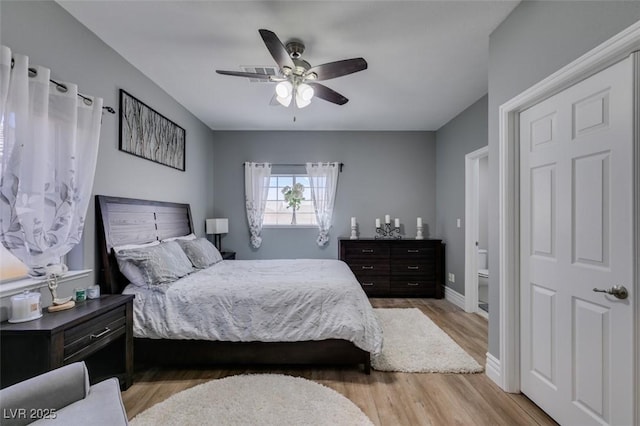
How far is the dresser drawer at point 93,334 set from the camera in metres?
1.64

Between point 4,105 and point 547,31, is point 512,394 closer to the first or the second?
point 547,31

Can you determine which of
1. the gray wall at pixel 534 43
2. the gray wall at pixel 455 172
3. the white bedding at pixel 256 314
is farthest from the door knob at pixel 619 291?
the gray wall at pixel 455 172

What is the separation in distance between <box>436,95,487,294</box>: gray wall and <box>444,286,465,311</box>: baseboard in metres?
0.06

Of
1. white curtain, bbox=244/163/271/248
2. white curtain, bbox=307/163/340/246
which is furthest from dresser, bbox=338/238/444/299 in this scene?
white curtain, bbox=244/163/271/248

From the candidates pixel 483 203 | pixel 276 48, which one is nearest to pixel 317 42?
pixel 276 48

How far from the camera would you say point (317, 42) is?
2.43 metres

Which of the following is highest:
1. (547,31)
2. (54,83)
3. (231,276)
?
(547,31)

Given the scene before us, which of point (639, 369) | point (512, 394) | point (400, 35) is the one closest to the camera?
point (639, 369)

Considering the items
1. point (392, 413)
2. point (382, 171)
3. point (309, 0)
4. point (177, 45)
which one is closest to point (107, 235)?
point (177, 45)

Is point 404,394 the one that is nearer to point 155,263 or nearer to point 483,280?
point 155,263

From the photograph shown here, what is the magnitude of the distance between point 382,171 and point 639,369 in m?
4.05

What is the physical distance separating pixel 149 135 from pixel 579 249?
3744 millimetres

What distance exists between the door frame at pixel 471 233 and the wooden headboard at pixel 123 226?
3872 millimetres

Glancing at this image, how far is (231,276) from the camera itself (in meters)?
2.79
